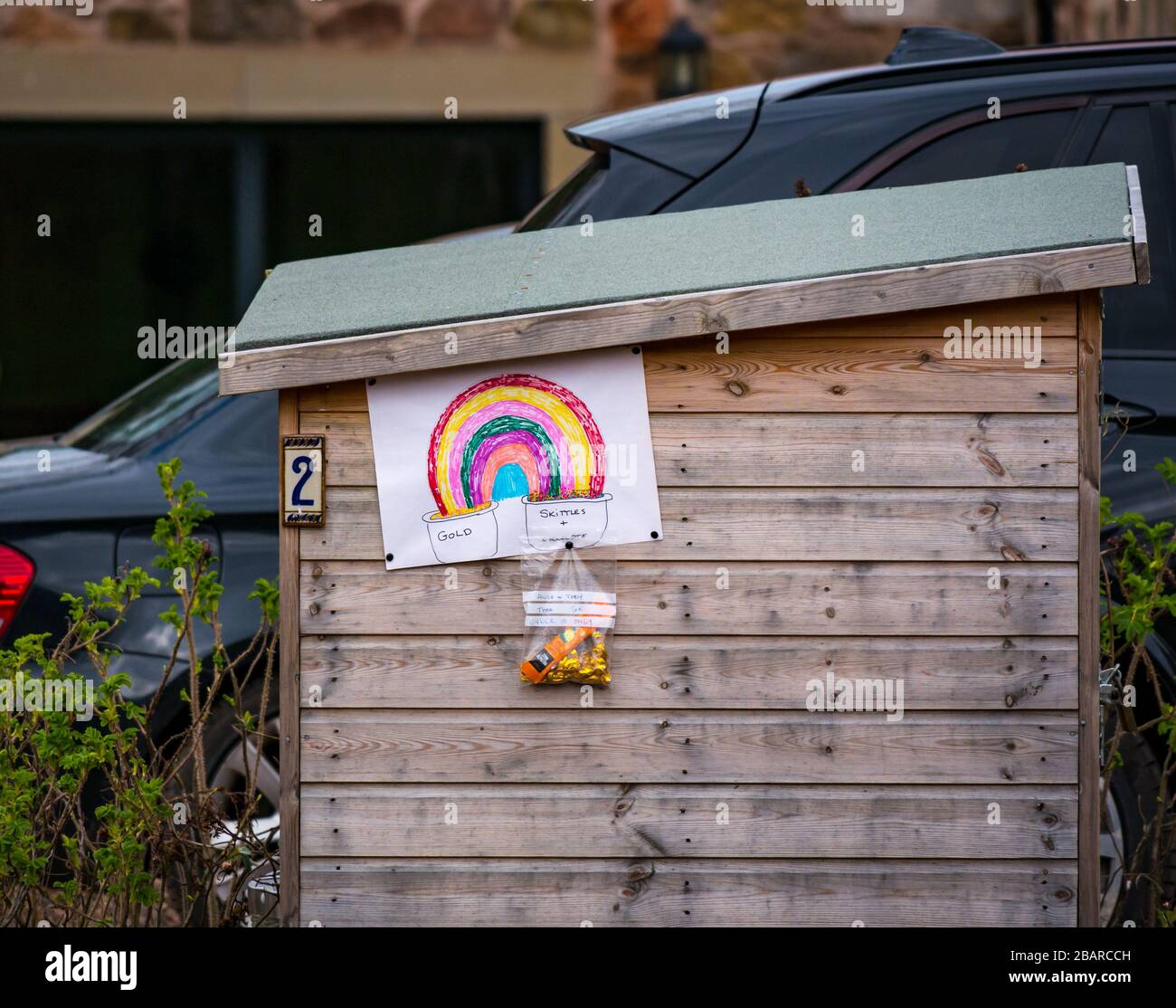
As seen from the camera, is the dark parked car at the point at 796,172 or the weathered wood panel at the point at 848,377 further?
the dark parked car at the point at 796,172

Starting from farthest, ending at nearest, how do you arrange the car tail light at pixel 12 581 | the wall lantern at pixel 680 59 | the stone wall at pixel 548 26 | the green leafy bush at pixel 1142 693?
the stone wall at pixel 548 26 → the wall lantern at pixel 680 59 → the car tail light at pixel 12 581 → the green leafy bush at pixel 1142 693

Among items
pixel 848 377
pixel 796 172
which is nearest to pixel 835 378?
pixel 848 377

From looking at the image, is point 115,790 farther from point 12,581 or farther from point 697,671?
point 697,671

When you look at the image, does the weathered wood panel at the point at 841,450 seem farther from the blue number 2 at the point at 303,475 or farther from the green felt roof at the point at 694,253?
the green felt roof at the point at 694,253

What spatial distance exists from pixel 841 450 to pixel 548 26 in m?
7.33

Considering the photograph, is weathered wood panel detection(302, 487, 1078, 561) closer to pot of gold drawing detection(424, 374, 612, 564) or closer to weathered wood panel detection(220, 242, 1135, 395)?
pot of gold drawing detection(424, 374, 612, 564)

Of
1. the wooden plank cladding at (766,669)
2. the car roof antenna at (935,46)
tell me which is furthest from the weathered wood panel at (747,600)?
the car roof antenna at (935,46)

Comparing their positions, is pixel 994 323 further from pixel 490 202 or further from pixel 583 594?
pixel 490 202

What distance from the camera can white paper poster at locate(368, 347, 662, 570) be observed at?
3145mm

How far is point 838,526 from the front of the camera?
3154 millimetres

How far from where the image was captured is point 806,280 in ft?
9.86

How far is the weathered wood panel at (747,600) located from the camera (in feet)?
10.4

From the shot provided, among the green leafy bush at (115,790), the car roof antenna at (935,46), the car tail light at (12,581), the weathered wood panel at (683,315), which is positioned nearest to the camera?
the weathered wood panel at (683,315)
